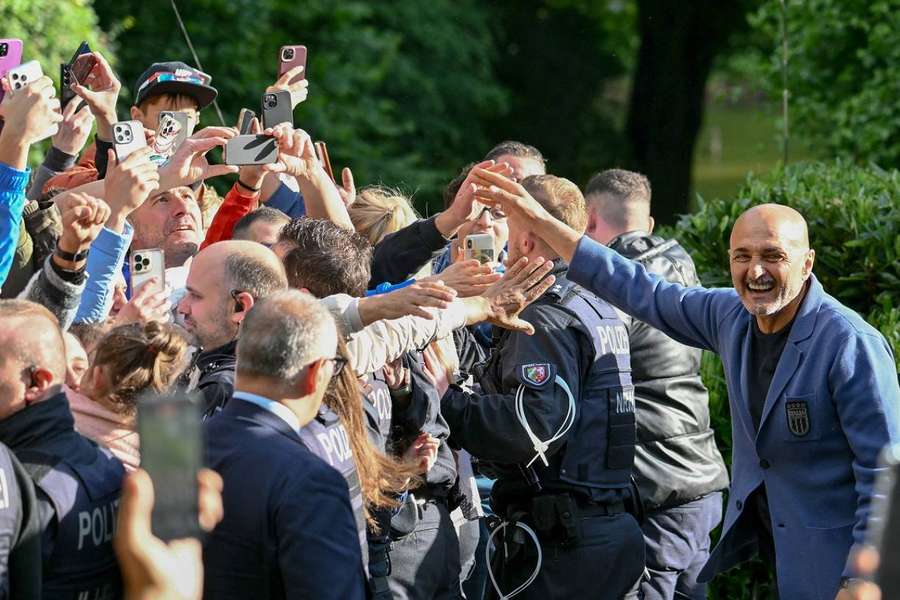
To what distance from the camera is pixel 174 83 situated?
667 centimetres

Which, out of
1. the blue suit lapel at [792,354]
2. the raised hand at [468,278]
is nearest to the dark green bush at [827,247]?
the blue suit lapel at [792,354]

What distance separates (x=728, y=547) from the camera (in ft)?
17.5

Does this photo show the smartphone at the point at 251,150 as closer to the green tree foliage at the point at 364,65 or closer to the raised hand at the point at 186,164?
the raised hand at the point at 186,164

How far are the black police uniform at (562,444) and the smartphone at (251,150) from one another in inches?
45.4

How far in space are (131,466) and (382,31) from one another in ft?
46.8

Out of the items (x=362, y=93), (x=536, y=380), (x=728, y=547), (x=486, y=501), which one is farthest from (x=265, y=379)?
(x=362, y=93)

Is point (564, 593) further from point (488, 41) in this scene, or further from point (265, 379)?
point (488, 41)

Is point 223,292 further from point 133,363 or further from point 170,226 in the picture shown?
point 170,226

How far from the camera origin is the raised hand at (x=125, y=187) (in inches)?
197

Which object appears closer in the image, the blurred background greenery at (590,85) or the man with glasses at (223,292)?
the man with glasses at (223,292)

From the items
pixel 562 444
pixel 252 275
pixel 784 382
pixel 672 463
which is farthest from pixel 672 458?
pixel 252 275

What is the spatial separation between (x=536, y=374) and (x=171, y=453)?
2.80 meters

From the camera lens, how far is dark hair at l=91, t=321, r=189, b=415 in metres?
4.21

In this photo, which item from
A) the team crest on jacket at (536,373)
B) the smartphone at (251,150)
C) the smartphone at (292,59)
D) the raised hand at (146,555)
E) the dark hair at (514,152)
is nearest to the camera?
the raised hand at (146,555)
